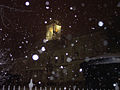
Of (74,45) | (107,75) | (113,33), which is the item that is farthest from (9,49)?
(107,75)

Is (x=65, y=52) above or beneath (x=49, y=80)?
above

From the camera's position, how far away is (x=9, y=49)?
89.4 feet

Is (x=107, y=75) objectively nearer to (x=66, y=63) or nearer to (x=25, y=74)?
(x=66, y=63)

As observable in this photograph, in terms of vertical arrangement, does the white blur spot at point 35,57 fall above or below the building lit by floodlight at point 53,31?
below

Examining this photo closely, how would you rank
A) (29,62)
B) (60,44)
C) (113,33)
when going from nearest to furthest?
1. (113,33)
2. (60,44)
3. (29,62)

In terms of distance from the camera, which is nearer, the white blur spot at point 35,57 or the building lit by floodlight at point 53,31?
the building lit by floodlight at point 53,31

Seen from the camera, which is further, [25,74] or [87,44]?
[25,74]

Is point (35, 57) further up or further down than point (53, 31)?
further down

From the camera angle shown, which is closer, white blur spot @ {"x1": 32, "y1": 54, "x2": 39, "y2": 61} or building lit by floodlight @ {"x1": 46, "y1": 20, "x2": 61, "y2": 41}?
building lit by floodlight @ {"x1": 46, "y1": 20, "x2": 61, "y2": 41}

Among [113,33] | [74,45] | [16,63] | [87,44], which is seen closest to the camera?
[113,33]

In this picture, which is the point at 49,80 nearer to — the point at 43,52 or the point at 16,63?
the point at 43,52

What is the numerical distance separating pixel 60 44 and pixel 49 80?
266 inches

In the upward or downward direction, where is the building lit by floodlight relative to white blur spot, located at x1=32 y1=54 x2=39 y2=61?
upward

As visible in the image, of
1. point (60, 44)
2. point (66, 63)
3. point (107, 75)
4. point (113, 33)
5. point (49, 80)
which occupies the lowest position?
point (107, 75)
